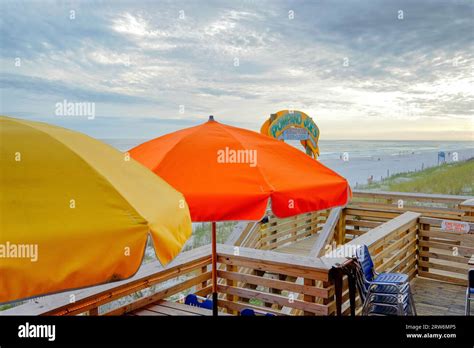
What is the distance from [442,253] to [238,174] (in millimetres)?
5421

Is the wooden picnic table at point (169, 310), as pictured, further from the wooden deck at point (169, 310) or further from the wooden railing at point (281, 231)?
the wooden railing at point (281, 231)

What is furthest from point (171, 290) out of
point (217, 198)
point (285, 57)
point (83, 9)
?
point (285, 57)

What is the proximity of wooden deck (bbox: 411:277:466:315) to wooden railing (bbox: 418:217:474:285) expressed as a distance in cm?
15

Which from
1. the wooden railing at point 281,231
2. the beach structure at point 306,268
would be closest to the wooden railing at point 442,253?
the beach structure at point 306,268

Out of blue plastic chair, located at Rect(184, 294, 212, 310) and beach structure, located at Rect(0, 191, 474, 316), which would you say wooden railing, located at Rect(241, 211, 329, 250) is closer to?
beach structure, located at Rect(0, 191, 474, 316)

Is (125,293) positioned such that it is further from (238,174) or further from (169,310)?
(238,174)

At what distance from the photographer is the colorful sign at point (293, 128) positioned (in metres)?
8.95

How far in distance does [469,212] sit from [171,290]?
5.30m

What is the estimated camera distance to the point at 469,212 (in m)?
6.38

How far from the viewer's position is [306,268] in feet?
10.8

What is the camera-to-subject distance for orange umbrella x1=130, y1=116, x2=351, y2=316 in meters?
2.01

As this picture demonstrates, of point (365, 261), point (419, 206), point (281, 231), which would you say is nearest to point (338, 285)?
point (365, 261)

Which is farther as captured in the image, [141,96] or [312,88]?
[312,88]

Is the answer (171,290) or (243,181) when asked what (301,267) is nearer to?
(171,290)
